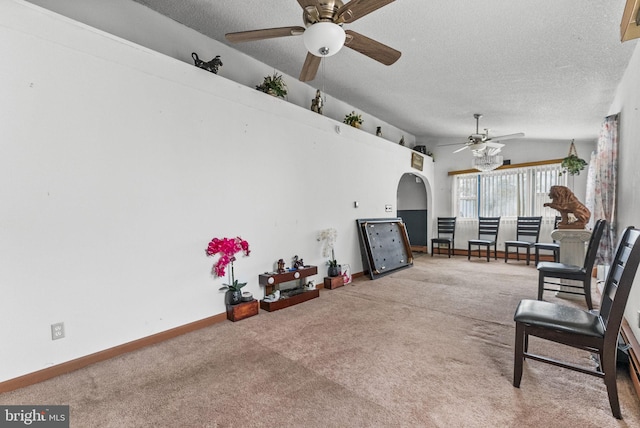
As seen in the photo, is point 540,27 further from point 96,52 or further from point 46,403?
point 46,403

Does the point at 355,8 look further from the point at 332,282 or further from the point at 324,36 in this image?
the point at 332,282

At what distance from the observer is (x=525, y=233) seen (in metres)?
6.84

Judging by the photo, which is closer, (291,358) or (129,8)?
(291,358)

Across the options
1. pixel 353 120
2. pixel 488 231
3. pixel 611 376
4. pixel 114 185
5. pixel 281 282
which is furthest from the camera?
pixel 488 231

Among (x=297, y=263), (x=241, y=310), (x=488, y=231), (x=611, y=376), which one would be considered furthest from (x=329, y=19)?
(x=488, y=231)

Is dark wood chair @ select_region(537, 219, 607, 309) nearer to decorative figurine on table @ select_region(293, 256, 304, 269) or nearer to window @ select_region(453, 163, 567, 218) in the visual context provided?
decorative figurine on table @ select_region(293, 256, 304, 269)

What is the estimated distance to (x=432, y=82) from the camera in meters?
4.11

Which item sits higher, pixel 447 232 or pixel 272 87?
pixel 272 87

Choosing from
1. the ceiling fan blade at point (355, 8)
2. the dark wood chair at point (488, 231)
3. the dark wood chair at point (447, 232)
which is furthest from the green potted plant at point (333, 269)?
the dark wood chair at point (488, 231)

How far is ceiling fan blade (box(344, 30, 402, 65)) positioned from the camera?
2.19m

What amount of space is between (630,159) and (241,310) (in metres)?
4.15

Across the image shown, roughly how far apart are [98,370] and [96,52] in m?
2.52

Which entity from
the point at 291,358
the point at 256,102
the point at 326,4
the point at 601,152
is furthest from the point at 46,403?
the point at 601,152

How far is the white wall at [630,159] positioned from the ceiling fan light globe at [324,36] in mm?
2682
